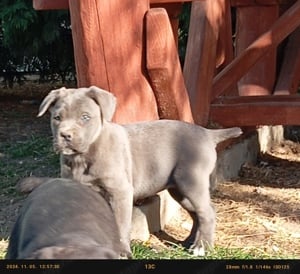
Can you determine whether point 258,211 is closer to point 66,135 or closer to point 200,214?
point 200,214

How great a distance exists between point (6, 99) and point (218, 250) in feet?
23.8

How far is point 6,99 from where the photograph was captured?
11578 mm

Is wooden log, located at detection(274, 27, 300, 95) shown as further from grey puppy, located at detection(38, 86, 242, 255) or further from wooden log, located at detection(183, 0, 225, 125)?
grey puppy, located at detection(38, 86, 242, 255)

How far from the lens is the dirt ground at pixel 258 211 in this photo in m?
5.18

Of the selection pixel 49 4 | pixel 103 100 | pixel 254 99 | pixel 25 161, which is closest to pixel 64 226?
pixel 103 100

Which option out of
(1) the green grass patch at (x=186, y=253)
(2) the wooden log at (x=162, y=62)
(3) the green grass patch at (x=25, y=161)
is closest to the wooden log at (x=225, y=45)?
(3) the green grass patch at (x=25, y=161)

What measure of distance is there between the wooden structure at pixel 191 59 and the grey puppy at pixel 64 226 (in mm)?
1190

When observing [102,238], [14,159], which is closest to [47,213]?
[102,238]

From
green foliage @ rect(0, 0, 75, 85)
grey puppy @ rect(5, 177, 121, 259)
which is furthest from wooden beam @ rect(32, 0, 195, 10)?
green foliage @ rect(0, 0, 75, 85)

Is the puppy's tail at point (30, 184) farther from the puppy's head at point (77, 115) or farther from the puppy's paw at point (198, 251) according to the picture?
the puppy's paw at point (198, 251)

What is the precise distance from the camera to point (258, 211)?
5.90 metres

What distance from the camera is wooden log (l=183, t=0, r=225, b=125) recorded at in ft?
20.3
